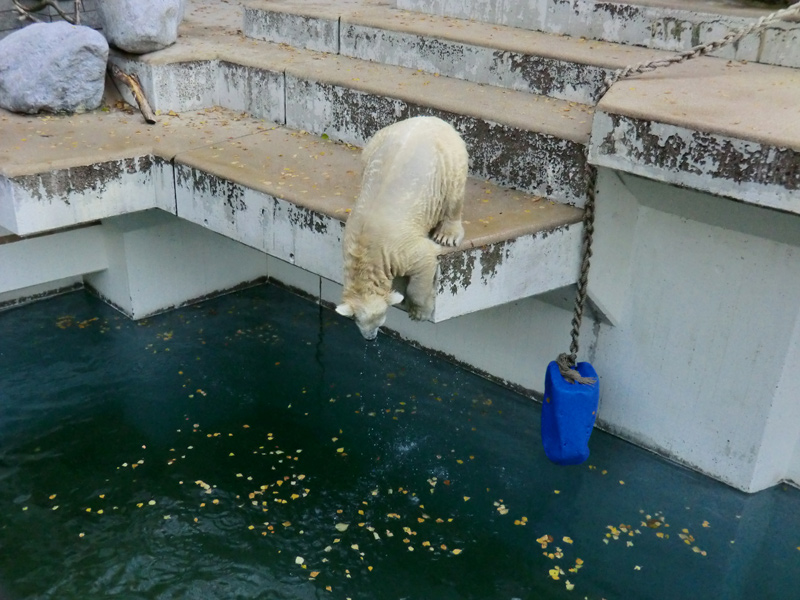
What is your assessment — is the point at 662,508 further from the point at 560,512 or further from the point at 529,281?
the point at 529,281

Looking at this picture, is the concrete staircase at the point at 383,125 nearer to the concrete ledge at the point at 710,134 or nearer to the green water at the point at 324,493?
the concrete ledge at the point at 710,134

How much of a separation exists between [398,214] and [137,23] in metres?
4.82

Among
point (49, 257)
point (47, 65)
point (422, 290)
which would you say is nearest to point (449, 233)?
point (422, 290)

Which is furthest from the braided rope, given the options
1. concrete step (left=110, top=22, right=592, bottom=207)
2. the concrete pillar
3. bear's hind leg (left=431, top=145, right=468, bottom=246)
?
the concrete pillar

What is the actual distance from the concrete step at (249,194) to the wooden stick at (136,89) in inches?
5.0

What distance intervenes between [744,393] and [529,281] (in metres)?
1.75

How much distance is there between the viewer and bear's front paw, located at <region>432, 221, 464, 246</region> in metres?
5.05

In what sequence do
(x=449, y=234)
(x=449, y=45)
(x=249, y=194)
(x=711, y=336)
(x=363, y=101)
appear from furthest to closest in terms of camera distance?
(x=449, y=45), (x=363, y=101), (x=249, y=194), (x=711, y=336), (x=449, y=234)

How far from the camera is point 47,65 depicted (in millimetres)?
7586

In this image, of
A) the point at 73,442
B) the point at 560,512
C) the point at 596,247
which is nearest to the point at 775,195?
the point at 596,247

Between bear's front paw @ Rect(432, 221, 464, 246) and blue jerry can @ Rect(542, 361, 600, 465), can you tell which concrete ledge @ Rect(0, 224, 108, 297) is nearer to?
bear's front paw @ Rect(432, 221, 464, 246)

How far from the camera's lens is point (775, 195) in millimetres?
4602

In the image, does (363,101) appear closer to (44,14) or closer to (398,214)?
(398,214)

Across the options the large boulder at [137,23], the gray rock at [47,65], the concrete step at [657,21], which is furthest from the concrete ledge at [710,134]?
the gray rock at [47,65]
